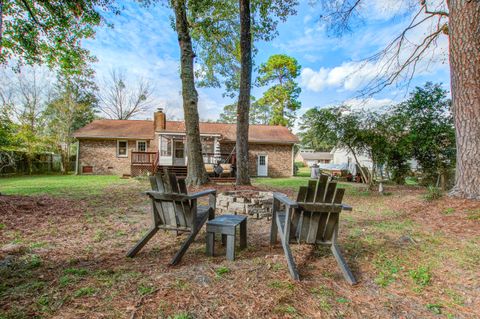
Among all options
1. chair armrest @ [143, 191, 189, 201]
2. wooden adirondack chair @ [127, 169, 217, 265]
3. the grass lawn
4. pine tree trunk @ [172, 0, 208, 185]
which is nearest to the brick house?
the grass lawn

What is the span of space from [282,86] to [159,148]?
15.8 m

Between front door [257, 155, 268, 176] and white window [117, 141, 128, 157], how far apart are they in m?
9.86

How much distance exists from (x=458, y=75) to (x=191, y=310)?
719 cm

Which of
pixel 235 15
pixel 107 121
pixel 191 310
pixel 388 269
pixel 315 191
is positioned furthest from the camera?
pixel 107 121

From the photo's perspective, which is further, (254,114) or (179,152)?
(254,114)

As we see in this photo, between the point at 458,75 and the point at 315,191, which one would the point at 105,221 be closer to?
the point at 315,191

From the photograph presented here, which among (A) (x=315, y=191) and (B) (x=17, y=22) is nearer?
(A) (x=315, y=191)

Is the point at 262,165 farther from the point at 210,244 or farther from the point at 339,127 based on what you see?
the point at 210,244

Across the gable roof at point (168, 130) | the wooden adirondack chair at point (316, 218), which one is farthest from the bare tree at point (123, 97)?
the wooden adirondack chair at point (316, 218)

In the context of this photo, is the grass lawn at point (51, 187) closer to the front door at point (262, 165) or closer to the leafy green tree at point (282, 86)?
the front door at point (262, 165)

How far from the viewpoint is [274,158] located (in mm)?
18219

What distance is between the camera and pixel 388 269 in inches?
106

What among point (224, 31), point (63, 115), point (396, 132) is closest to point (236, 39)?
point (224, 31)

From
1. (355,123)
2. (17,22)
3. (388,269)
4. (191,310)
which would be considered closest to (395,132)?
(355,123)
